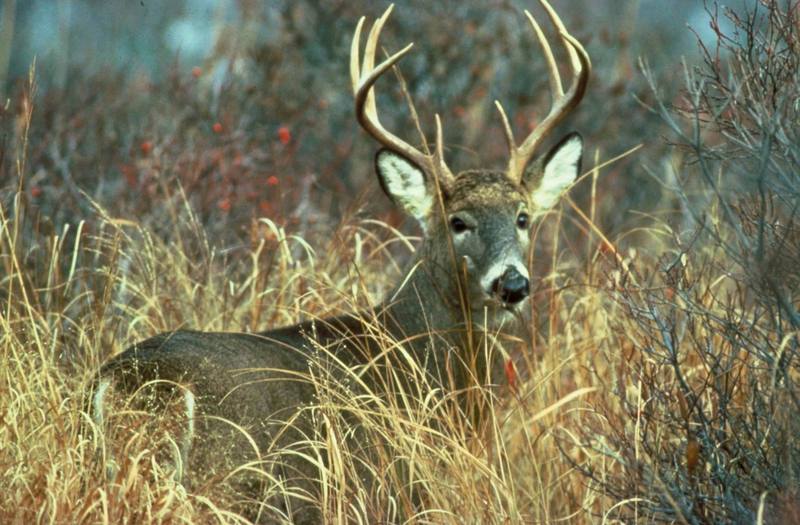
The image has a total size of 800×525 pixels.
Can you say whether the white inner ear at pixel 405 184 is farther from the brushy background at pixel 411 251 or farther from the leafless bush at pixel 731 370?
the leafless bush at pixel 731 370

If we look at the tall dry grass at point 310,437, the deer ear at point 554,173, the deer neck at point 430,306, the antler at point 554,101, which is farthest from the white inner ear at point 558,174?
the deer neck at point 430,306

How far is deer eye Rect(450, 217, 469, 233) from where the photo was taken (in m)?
5.50

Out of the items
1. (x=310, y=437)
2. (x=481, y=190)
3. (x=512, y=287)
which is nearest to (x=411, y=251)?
(x=481, y=190)

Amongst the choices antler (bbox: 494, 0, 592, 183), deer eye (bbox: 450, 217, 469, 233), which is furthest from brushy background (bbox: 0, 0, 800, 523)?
deer eye (bbox: 450, 217, 469, 233)

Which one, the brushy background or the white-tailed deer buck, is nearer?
the brushy background

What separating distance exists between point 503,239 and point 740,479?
5.41ft

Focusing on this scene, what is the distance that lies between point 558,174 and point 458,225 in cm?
60

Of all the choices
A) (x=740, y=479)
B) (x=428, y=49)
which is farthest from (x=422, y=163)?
(x=428, y=49)

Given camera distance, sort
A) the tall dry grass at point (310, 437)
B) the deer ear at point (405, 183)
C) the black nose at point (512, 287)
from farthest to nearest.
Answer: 1. the deer ear at point (405, 183)
2. the black nose at point (512, 287)
3. the tall dry grass at point (310, 437)

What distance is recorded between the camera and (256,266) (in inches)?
232

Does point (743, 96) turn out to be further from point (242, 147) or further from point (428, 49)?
point (428, 49)

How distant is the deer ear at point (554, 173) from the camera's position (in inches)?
230

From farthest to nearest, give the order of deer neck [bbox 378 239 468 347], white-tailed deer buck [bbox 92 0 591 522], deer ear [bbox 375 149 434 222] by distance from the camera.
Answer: deer ear [bbox 375 149 434 222] < deer neck [bbox 378 239 468 347] < white-tailed deer buck [bbox 92 0 591 522]

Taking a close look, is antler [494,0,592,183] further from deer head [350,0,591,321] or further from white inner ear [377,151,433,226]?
white inner ear [377,151,433,226]
